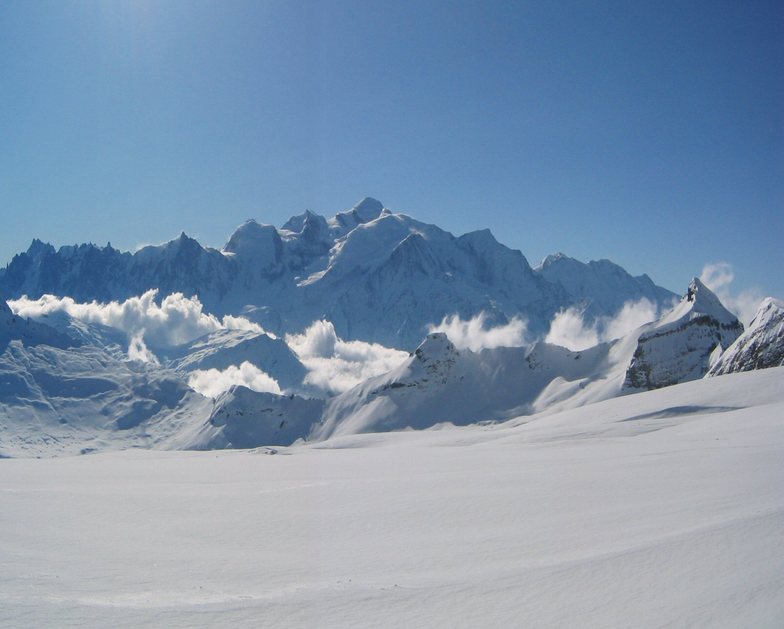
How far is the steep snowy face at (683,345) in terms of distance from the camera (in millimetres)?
106562

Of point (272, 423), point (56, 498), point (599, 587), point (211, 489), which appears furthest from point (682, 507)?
point (272, 423)

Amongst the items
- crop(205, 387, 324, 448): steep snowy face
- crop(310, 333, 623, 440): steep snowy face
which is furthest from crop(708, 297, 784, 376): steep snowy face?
crop(205, 387, 324, 448): steep snowy face

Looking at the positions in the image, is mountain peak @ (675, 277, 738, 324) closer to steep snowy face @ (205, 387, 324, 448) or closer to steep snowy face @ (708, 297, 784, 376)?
steep snowy face @ (708, 297, 784, 376)

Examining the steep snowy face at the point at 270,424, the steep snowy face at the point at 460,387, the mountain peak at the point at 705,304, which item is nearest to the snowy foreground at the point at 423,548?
the mountain peak at the point at 705,304

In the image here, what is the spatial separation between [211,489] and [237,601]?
11678 millimetres

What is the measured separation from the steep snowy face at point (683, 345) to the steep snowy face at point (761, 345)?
129 feet

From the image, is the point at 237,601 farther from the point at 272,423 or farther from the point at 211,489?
the point at 272,423

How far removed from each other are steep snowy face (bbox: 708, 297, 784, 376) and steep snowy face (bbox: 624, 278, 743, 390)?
1551 inches

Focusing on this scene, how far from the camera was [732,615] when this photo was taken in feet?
25.9

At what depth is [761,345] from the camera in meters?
62.8

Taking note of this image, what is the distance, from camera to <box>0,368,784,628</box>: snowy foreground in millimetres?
8625

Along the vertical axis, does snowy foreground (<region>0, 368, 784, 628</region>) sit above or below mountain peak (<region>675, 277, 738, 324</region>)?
below

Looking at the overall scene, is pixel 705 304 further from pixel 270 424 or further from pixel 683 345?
pixel 270 424

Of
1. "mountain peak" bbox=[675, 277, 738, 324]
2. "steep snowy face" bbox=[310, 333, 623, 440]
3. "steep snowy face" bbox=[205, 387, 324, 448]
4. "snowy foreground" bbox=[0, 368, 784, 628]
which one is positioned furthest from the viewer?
"steep snowy face" bbox=[205, 387, 324, 448]
